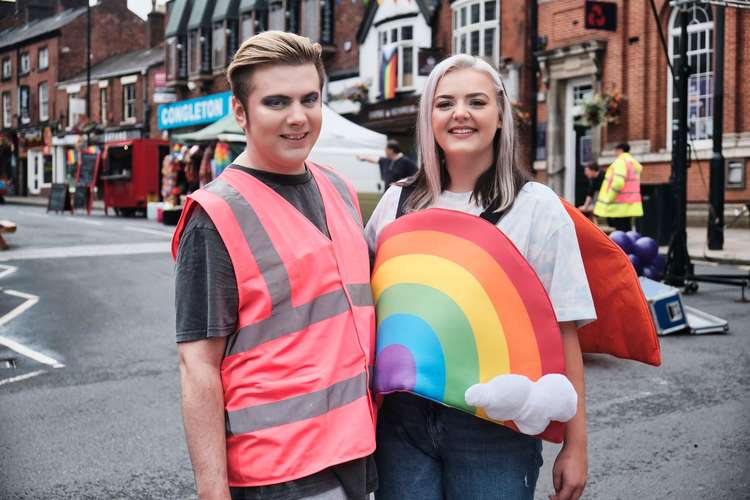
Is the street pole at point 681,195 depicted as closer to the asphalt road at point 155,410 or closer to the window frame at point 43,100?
the asphalt road at point 155,410

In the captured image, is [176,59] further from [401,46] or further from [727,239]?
[727,239]

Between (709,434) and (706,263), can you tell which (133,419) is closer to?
(709,434)

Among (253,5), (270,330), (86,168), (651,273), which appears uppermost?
(253,5)

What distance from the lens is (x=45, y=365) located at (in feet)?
21.8

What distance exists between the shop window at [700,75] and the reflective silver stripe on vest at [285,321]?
1899 cm

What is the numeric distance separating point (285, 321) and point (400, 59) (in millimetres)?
26108

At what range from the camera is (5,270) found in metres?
11.7

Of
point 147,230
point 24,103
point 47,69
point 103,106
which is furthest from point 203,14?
point 147,230

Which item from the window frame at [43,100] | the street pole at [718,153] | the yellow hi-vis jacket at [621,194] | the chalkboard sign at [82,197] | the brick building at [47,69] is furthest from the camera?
the window frame at [43,100]

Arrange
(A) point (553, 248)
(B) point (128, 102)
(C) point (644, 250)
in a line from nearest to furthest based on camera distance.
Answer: (A) point (553, 248)
(C) point (644, 250)
(B) point (128, 102)

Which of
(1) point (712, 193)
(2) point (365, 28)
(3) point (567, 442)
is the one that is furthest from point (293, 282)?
(2) point (365, 28)

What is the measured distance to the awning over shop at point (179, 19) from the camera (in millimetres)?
38406

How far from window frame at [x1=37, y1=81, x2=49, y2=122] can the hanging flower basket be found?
37.0 metres

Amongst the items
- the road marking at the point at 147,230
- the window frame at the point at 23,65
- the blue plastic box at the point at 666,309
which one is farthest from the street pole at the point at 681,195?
the window frame at the point at 23,65
